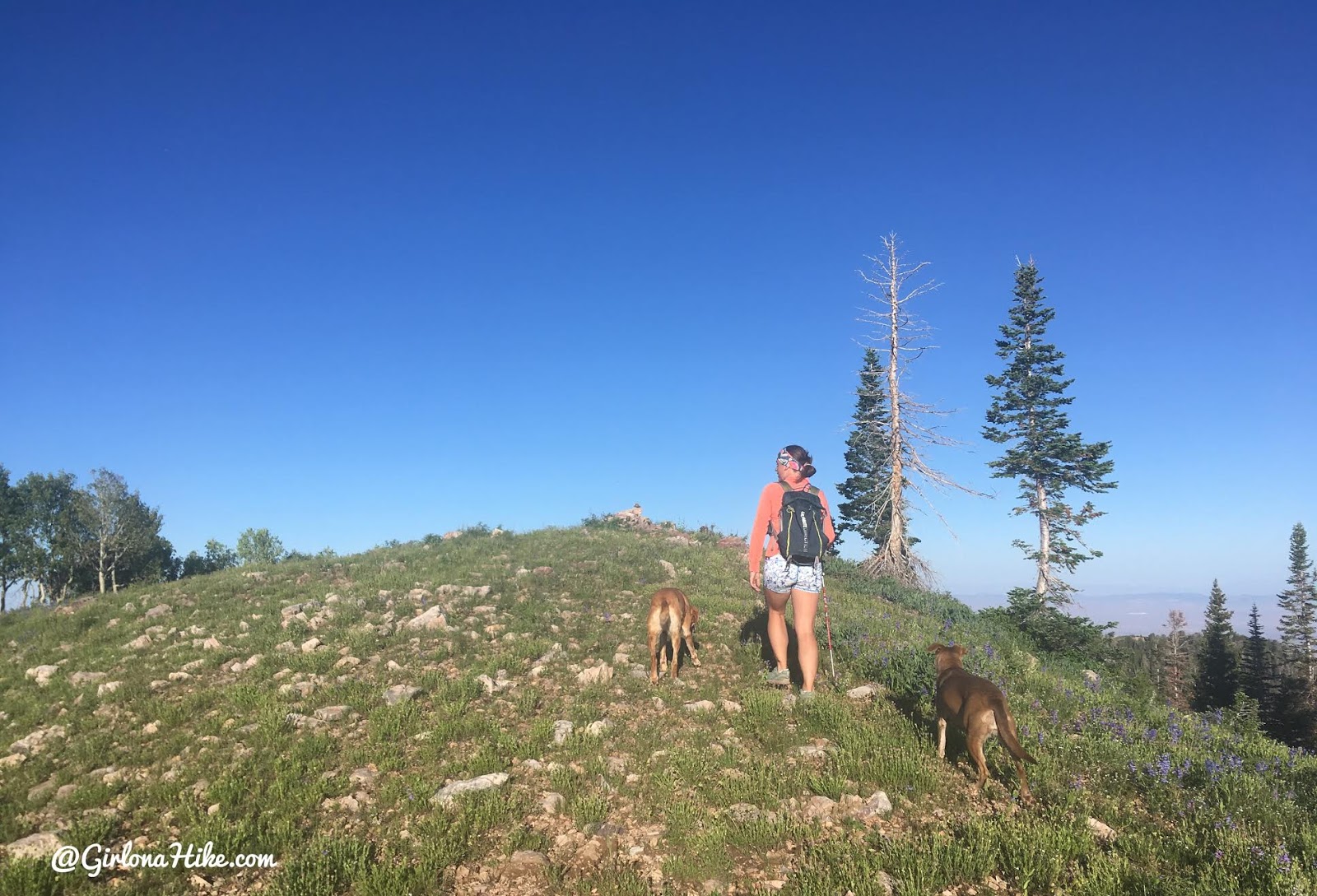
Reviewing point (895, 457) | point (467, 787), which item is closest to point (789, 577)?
point (467, 787)

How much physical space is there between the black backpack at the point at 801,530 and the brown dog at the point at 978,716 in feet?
6.92

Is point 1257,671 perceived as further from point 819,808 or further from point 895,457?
point 819,808

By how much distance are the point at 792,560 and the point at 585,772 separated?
136 inches

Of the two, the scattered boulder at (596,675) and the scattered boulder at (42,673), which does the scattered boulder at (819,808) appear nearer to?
the scattered boulder at (596,675)

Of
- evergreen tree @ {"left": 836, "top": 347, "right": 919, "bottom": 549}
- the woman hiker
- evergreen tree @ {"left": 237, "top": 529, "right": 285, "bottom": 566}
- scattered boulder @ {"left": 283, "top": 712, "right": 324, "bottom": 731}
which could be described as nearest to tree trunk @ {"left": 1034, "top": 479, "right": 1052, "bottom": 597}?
evergreen tree @ {"left": 836, "top": 347, "right": 919, "bottom": 549}

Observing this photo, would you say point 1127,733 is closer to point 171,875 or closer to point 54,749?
point 171,875

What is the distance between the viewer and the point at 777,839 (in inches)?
182

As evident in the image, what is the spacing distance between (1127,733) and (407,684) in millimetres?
8702

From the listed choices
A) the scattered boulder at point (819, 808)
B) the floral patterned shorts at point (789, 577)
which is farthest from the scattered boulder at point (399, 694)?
the scattered boulder at point (819, 808)

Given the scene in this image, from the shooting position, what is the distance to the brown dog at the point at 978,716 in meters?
4.89

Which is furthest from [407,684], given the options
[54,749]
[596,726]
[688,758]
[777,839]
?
[777,839]

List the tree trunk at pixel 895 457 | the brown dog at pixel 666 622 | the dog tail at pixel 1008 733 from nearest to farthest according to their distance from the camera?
the dog tail at pixel 1008 733 < the brown dog at pixel 666 622 < the tree trunk at pixel 895 457

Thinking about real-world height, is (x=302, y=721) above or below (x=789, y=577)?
below

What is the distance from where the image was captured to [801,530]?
7418mm
